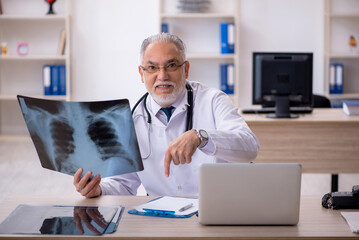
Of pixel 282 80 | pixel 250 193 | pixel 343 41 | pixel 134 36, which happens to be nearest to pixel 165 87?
pixel 250 193

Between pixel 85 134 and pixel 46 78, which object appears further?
pixel 46 78

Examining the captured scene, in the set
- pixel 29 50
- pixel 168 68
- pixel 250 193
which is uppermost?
pixel 29 50

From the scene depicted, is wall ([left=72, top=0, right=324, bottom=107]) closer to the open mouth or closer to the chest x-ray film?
the open mouth

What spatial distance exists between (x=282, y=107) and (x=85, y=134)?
7.65ft

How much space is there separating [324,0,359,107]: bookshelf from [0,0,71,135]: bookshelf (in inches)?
112

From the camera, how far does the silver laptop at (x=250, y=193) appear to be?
1.53 meters

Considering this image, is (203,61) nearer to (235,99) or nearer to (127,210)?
(235,99)

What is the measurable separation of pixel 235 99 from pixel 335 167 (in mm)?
2362

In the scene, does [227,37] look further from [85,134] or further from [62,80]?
[85,134]

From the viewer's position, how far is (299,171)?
154 centimetres

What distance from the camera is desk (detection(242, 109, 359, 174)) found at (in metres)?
3.72

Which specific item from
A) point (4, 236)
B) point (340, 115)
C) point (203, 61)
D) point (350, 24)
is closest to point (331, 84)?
point (350, 24)

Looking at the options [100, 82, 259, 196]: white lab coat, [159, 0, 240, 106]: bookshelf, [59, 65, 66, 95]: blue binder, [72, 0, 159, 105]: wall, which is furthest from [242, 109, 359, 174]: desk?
[59, 65, 66, 95]: blue binder

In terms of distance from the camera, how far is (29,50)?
634 cm
